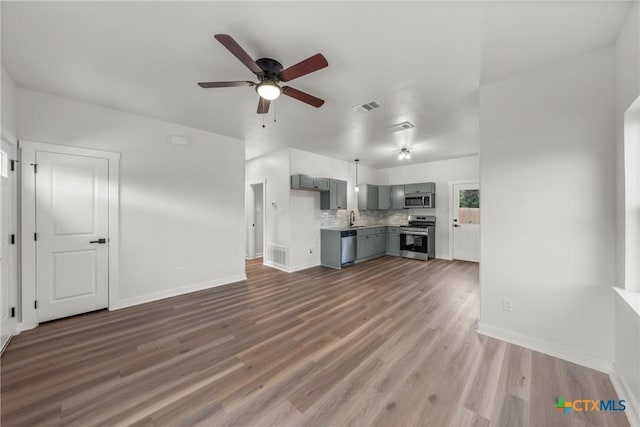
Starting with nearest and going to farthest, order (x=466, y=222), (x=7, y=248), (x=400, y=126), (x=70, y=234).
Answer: (x=7, y=248) → (x=70, y=234) → (x=400, y=126) → (x=466, y=222)

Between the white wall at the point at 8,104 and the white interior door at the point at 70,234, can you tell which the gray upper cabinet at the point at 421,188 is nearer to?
the white interior door at the point at 70,234

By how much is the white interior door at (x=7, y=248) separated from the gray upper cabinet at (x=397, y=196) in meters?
7.16

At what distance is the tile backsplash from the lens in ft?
20.2

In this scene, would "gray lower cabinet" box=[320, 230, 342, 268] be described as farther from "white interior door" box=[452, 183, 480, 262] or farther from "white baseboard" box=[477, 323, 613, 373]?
"white interior door" box=[452, 183, 480, 262]

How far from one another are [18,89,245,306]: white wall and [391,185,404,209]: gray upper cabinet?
4507mm

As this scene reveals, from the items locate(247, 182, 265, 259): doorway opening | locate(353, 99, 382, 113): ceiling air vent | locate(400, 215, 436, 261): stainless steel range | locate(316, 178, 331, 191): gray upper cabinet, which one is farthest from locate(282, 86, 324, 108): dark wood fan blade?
locate(400, 215, 436, 261): stainless steel range

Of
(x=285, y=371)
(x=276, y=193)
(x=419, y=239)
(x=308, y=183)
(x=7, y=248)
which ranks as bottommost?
(x=285, y=371)

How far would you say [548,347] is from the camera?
7.19 feet

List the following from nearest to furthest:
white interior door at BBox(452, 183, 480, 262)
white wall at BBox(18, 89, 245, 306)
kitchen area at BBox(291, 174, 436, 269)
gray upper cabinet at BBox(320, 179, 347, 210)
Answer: white wall at BBox(18, 89, 245, 306), kitchen area at BBox(291, 174, 436, 269), gray upper cabinet at BBox(320, 179, 347, 210), white interior door at BBox(452, 183, 480, 262)

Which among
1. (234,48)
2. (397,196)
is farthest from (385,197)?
(234,48)

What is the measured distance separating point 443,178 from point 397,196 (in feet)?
4.25

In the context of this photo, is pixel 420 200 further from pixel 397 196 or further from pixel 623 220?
pixel 623 220

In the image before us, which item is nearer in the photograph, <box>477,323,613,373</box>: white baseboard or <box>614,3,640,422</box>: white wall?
<box>614,3,640,422</box>: white wall

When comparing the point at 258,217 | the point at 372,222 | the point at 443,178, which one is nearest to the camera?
the point at 443,178
